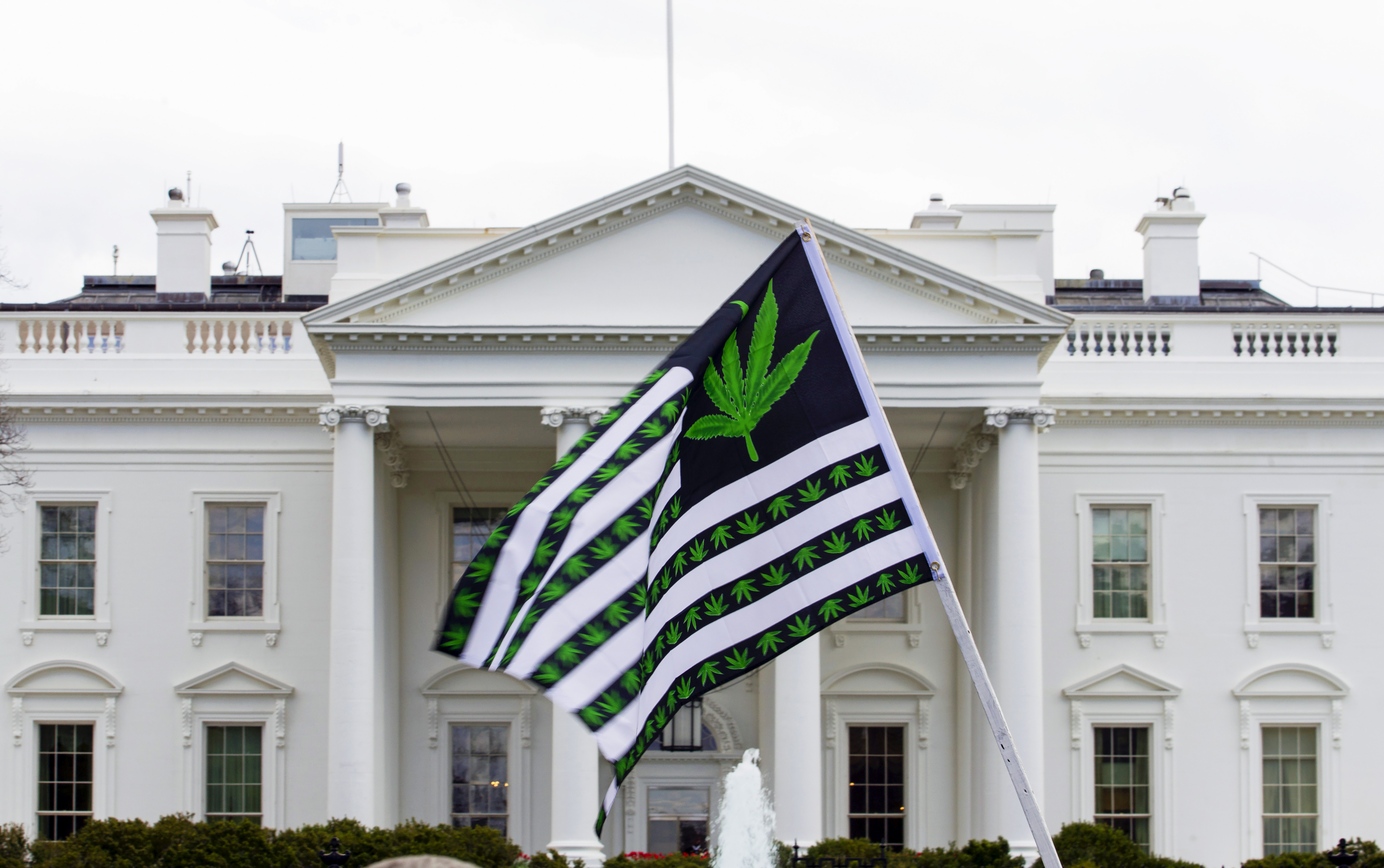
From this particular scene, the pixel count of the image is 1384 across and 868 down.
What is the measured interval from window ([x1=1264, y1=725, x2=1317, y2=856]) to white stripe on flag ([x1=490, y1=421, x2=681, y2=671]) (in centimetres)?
2158

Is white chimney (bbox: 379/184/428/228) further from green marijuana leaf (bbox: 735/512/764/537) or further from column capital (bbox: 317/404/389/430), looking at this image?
green marijuana leaf (bbox: 735/512/764/537)

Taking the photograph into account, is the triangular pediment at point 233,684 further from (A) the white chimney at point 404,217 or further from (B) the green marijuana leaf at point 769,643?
(B) the green marijuana leaf at point 769,643

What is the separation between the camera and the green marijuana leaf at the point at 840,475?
8102 mm

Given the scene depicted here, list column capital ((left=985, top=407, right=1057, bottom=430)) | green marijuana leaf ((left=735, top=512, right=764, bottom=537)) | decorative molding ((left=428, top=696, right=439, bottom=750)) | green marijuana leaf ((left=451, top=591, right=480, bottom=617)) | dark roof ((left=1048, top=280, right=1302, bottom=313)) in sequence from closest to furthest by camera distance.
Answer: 1. green marijuana leaf ((left=451, top=591, right=480, bottom=617))
2. green marijuana leaf ((left=735, top=512, right=764, bottom=537))
3. column capital ((left=985, top=407, right=1057, bottom=430))
4. decorative molding ((left=428, top=696, right=439, bottom=750))
5. dark roof ((left=1048, top=280, right=1302, bottom=313))

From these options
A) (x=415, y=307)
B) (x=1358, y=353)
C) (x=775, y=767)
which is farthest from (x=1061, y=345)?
(x=415, y=307)

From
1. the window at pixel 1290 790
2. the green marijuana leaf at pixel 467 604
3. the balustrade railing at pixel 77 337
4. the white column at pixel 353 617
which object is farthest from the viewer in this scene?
the balustrade railing at pixel 77 337

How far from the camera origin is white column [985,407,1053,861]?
2347cm

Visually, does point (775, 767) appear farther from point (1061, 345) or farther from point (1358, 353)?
point (1358, 353)

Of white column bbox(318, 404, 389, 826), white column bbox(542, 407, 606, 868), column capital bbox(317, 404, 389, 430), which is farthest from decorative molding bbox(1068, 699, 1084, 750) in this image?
column capital bbox(317, 404, 389, 430)

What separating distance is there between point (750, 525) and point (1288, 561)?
2131 cm

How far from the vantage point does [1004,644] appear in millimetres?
23688

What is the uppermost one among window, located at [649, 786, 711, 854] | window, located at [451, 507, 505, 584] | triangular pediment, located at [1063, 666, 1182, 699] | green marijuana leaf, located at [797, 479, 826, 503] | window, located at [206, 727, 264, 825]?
window, located at [451, 507, 505, 584]

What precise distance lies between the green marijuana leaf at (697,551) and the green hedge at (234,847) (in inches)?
559

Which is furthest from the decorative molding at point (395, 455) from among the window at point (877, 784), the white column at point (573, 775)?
the window at point (877, 784)
